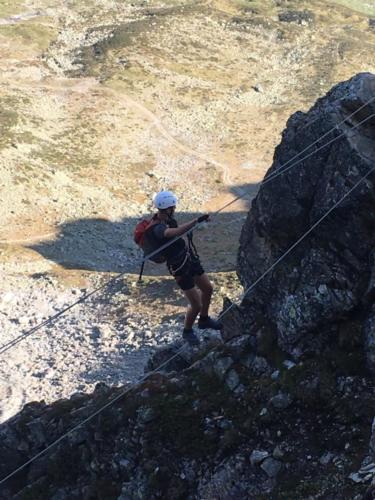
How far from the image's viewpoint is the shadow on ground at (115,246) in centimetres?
3559

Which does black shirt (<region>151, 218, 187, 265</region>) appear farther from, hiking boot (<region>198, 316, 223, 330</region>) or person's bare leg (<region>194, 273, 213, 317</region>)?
hiking boot (<region>198, 316, 223, 330</region>)

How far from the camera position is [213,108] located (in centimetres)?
6197

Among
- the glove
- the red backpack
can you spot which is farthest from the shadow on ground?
the glove

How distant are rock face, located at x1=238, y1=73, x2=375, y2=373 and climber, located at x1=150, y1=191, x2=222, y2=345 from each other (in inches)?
52.3

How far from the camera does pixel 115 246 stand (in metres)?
39.0

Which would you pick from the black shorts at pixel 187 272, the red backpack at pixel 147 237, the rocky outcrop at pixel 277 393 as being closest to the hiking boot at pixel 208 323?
the rocky outcrop at pixel 277 393

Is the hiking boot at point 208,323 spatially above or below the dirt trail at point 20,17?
above

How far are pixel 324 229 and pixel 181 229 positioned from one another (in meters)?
2.73

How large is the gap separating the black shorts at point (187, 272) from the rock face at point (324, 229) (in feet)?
5.61

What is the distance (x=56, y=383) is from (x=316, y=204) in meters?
16.3

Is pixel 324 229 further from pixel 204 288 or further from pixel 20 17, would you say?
pixel 20 17

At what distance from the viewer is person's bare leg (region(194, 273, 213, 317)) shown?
1277 centimetres

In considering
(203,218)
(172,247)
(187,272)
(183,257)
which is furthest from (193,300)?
(203,218)

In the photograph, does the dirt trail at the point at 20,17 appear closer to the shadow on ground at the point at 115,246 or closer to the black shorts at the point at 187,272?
the shadow on ground at the point at 115,246
